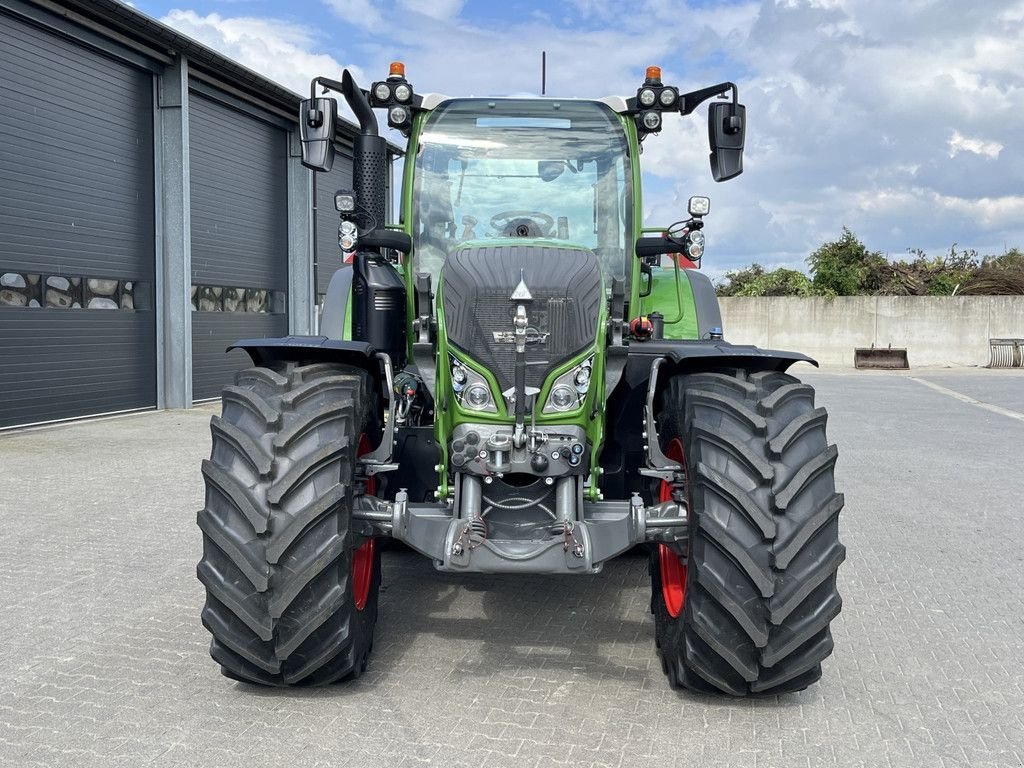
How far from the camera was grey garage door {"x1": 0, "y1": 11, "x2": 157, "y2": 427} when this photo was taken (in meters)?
12.4

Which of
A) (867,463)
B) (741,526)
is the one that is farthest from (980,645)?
(867,463)

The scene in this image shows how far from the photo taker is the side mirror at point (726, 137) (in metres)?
4.99

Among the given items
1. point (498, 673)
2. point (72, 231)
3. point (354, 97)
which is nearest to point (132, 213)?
point (72, 231)

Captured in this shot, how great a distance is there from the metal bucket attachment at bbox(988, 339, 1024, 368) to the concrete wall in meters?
0.33

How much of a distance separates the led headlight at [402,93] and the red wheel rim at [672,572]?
7.69 feet

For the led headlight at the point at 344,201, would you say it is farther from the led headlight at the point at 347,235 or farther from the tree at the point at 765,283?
the tree at the point at 765,283

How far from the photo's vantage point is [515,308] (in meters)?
4.03

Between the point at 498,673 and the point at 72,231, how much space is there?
1148 centimetres

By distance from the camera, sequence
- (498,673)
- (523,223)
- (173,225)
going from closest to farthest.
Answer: (498,673) < (523,223) < (173,225)

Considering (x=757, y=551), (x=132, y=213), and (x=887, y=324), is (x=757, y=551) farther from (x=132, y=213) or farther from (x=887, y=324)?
(x=887, y=324)

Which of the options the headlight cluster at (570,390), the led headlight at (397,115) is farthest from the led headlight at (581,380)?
the led headlight at (397,115)

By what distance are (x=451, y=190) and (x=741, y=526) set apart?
250 centimetres

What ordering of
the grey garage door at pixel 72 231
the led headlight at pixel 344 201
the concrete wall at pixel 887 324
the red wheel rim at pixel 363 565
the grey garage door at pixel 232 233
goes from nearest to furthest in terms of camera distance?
the red wheel rim at pixel 363 565
the led headlight at pixel 344 201
the grey garage door at pixel 72 231
the grey garage door at pixel 232 233
the concrete wall at pixel 887 324

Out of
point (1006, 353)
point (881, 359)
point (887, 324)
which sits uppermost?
point (887, 324)
